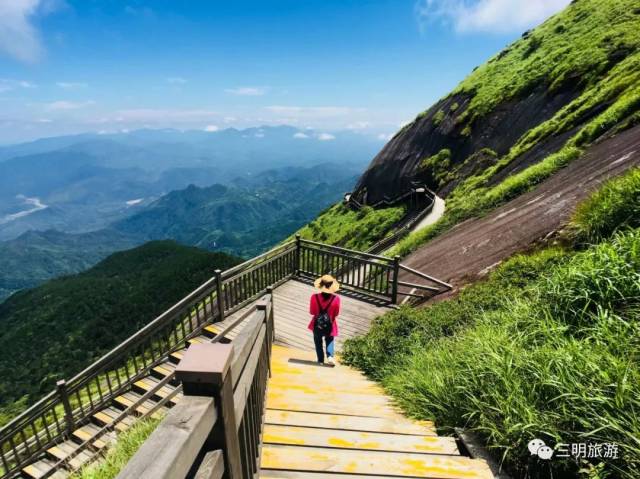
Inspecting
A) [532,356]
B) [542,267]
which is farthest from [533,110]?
[532,356]

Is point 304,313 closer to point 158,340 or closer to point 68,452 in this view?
point 158,340

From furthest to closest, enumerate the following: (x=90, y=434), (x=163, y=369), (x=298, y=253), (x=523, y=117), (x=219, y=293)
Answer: (x=523, y=117) < (x=298, y=253) < (x=219, y=293) < (x=163, y=369) < (x=90, y=434)

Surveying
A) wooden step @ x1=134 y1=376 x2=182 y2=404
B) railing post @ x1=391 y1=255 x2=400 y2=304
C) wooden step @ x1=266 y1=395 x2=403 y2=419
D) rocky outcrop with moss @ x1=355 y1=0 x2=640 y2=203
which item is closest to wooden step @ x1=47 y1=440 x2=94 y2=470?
wooden step @ x1=134 y1=376 x2=182 y2=404

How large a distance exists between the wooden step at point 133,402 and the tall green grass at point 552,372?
6456mm

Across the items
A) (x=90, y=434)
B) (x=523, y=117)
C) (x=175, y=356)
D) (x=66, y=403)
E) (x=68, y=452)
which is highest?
(x=523, y=117)

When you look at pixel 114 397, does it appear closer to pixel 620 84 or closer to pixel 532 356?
pixel 532 356

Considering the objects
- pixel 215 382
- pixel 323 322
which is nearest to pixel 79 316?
pixel 323 322

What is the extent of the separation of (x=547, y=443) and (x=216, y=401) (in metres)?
2.55

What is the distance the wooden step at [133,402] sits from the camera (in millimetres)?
8900

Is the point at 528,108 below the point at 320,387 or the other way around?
the other way around

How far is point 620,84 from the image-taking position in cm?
1819

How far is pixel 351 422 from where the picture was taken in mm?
3887

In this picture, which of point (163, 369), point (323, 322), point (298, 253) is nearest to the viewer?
point (323, 322)

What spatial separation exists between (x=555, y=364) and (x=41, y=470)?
1127 cm
